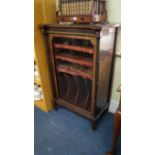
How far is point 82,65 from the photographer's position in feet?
4.80

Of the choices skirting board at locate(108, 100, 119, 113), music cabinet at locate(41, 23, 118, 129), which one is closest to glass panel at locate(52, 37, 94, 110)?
music cabinet at locate(41, 23, 118, 129)

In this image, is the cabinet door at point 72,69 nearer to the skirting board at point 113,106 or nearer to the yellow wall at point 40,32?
the yellow wall at point 40,32

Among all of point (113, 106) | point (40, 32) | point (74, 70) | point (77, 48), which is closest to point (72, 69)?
point (74, 70)

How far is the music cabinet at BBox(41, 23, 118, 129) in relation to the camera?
1.20 m

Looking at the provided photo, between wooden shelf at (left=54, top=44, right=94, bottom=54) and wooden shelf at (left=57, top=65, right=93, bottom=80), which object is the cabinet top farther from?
wooden shelf at (left=57, top=65, right=93, bottom=80)

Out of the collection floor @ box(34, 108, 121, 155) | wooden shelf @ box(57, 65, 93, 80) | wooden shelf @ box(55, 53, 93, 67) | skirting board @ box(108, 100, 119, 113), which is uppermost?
wooden shelf @ box(55, 53, 93, 67)

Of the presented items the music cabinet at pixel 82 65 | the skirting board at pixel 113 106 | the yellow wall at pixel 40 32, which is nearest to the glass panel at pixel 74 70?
the music cabinet at pixel 82 65

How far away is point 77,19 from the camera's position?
1.27 m

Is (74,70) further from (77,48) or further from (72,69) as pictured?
(77,48)

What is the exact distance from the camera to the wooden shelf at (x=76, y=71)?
4.53 ft
